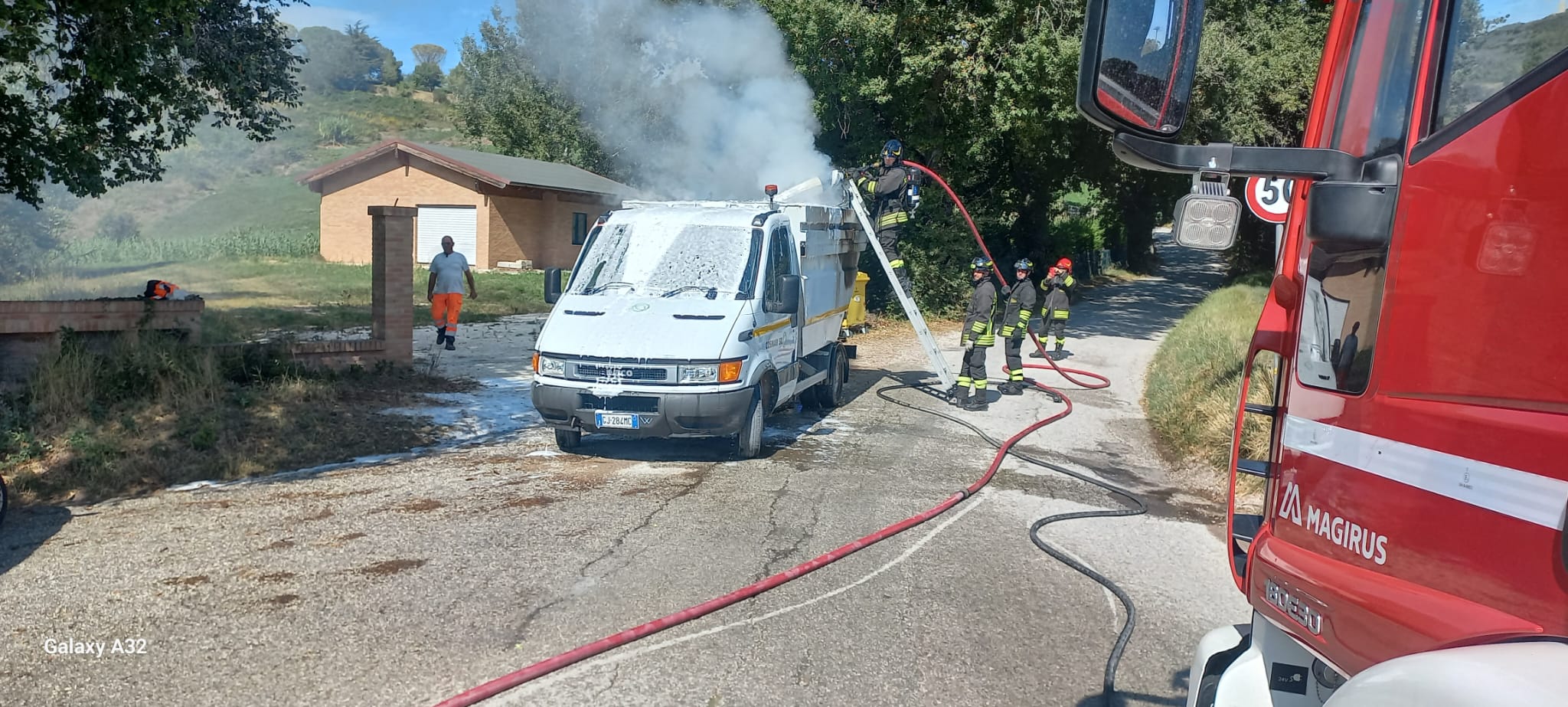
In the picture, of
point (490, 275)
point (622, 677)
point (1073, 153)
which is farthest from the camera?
point (490, 275)

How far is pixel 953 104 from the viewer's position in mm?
18891

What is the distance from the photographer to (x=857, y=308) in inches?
512

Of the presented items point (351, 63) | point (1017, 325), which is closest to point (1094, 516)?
point (1017, 325)

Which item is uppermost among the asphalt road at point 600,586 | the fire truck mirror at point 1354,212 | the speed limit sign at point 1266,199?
the speed limit sign at point 1266,199

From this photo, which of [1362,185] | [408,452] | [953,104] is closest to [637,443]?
[408,452]

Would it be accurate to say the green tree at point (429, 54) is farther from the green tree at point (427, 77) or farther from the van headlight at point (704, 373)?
the van headlight at point (704, 373)

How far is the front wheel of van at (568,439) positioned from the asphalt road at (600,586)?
0.13 metres

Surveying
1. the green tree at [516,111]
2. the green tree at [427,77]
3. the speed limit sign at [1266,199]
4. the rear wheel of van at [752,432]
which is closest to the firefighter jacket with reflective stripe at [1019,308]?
the rear wheel of van at [752,432]

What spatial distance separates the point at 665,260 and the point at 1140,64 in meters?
7.09

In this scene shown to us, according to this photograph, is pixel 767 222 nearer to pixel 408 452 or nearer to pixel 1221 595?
pixel 408 452

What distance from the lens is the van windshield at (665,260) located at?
8.98m

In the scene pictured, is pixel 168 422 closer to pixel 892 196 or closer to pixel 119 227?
pixel 892 196

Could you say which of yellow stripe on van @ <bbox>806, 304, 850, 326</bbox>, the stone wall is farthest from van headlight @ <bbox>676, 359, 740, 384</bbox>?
the stone wall

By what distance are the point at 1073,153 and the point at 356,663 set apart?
21.3 metres
